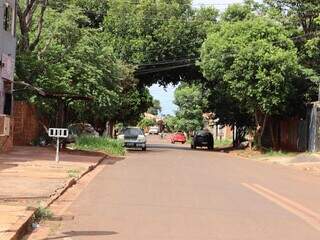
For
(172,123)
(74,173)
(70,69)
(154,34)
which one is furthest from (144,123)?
(74,173)

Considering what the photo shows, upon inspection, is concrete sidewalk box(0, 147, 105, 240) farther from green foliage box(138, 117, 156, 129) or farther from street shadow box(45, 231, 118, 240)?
green foliage box(138, 117, 156, 129)

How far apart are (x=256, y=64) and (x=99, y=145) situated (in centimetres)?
1110

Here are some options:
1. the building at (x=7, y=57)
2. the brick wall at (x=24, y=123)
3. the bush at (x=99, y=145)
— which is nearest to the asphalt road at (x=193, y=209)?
the building at (x=7, y=57)

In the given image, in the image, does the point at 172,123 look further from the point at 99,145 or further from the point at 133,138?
the point at 99,145

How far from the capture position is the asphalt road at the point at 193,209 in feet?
33.3

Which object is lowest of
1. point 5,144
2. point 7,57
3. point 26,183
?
point 26,183

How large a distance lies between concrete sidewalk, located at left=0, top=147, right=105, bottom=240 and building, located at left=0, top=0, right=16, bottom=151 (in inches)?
124

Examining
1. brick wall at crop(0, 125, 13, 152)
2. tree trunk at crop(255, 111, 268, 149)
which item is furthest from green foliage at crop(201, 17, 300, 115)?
brick wall at crop(0, 125, 13, 152)

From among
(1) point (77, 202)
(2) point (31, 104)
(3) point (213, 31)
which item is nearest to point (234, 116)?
(3) point (213, 31)

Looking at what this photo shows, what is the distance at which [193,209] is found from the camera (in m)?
12.9

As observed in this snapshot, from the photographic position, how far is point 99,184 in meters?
17.7

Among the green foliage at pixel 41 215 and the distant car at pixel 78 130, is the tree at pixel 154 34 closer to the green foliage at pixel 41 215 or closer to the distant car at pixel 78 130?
the distant car at pixel 78 130

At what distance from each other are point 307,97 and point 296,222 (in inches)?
1250

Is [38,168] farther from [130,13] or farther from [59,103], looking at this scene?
[130,13]
